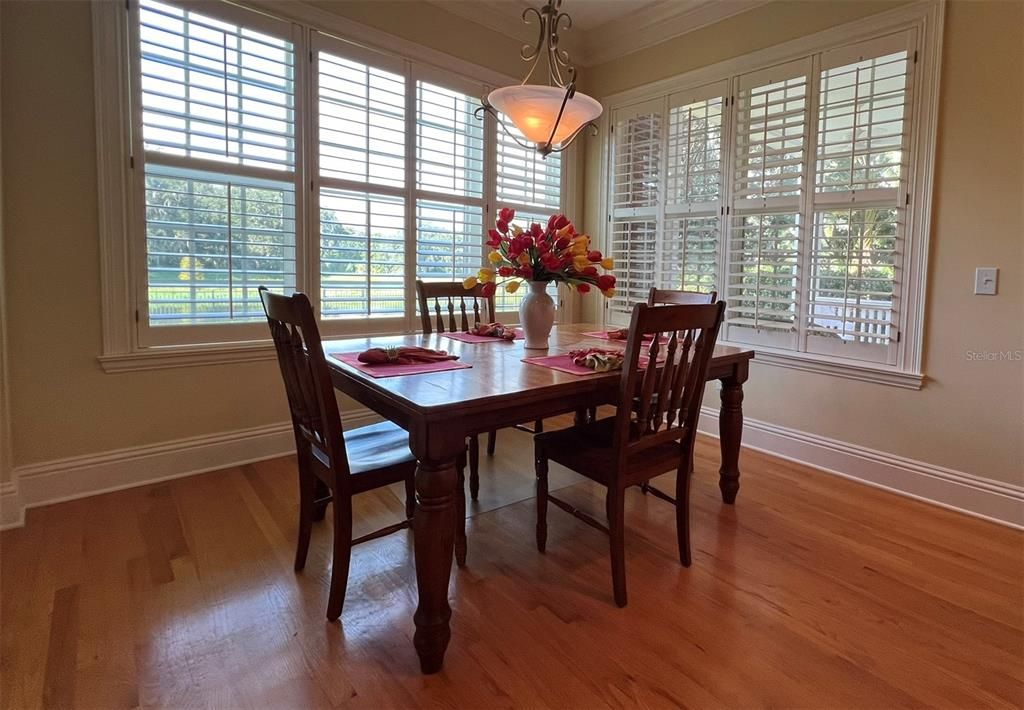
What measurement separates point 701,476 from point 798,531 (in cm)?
64

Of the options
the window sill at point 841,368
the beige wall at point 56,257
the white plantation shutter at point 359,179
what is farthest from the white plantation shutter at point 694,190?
the beige wall at point 56,257

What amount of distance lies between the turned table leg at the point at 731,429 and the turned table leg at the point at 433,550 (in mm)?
1522

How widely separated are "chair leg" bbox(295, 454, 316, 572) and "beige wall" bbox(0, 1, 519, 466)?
4.34 feet

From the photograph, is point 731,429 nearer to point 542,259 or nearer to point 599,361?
point 599,361

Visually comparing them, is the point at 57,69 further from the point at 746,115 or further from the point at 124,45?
the point at 746,115

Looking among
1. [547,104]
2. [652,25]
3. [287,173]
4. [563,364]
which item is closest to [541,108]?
[547,104]

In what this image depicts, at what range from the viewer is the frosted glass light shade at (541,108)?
2020 millimetres

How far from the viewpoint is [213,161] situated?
2678 mm

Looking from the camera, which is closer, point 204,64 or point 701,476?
point 204,64

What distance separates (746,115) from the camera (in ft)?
10.8

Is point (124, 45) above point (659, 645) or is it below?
above

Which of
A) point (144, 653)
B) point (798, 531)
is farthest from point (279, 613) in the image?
point (798, 531)

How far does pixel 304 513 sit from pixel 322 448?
0.36 m

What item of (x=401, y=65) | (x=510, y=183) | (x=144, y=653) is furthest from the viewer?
(x=510, y=183)
